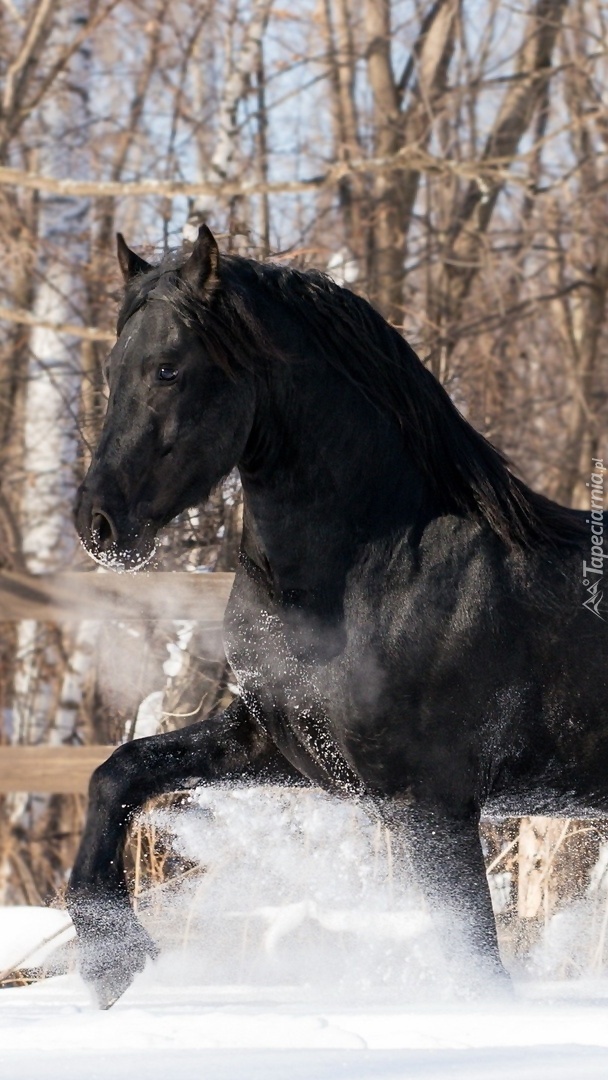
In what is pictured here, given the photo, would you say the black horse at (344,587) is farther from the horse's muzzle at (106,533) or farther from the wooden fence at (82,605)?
the wooden fence at (82,605)

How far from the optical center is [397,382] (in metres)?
3.14

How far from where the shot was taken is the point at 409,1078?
200 centimetres

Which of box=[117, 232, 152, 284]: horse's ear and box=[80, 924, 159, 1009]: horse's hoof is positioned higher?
box=[117, 232, 152, 284]: horse's ear

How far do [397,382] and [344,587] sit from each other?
1.60ft

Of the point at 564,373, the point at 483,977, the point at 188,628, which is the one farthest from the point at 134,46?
the point at 483,977

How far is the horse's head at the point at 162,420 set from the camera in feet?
9.02

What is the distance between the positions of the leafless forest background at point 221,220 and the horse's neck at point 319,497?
182 centimetres

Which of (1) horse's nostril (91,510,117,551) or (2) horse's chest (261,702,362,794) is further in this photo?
(2) horse's chest (261,702,362,794)

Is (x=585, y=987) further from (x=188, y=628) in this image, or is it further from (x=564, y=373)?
(x=564, y=373)

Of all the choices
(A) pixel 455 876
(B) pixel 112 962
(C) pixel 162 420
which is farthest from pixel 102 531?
(A) pixel 455 876

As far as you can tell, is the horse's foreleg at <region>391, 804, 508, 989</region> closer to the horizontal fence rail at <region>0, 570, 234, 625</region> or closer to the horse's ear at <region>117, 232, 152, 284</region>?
the horse's ear at <region>117, 232, 152, 284</region>

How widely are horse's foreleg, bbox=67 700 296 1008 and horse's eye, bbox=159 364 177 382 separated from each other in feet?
2.77

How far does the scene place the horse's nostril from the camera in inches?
107

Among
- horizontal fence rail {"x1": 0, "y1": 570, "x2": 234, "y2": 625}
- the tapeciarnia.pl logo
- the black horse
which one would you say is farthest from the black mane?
horizontal fence rail {"x1": 0, "y1": 570, "x2": 234, "y2": 625}
